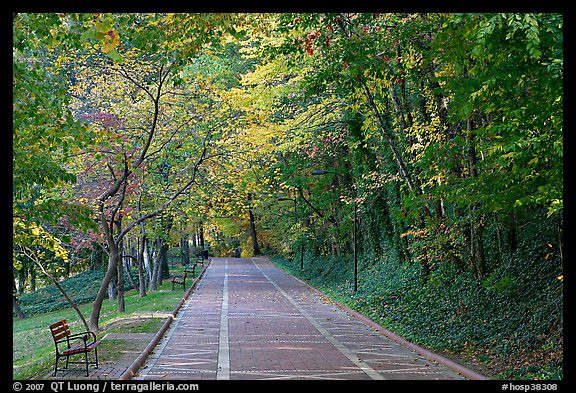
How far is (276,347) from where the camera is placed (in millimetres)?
14609

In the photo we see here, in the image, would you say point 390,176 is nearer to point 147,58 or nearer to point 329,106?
point 329,106

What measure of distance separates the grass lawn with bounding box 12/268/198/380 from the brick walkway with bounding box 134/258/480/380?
2.52ft

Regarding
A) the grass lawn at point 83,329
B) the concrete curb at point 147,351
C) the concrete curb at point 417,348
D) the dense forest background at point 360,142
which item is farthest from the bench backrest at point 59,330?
the concrete curb at point 417,348

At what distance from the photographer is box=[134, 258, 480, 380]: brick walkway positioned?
11516mm

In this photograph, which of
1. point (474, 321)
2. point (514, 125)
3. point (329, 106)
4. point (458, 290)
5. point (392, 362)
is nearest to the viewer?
point (514, 125)

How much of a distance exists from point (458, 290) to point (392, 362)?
192 inches

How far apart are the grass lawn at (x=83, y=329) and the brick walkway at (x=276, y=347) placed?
2.52 feet

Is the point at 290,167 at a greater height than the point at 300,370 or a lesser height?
greater

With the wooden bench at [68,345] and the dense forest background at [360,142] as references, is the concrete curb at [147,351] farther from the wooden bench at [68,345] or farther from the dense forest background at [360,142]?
the dense forest background at [360,142]

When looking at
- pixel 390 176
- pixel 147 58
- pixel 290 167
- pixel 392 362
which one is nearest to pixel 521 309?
pixel 392 362

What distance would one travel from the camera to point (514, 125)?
917cm

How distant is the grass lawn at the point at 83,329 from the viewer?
1352 centimetres

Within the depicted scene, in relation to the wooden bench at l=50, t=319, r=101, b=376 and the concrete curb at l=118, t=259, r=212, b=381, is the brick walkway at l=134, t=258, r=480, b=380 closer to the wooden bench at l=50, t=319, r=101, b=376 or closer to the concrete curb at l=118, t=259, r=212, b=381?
the concrete curb at l=118, t=259, r=212, b=381
